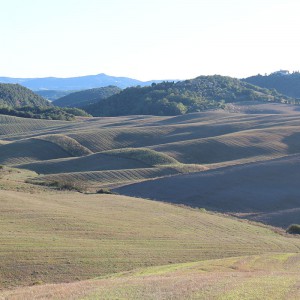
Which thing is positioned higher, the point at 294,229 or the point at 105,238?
the point at 105,238

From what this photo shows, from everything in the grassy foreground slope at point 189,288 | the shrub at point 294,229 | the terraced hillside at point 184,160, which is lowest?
the shrub at point 294,229

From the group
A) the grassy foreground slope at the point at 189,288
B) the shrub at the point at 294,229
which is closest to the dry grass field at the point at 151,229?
the grassy foreground slope at the point at 189,288

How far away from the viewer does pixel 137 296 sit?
1962 centimetres

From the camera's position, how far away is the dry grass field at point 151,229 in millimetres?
22219

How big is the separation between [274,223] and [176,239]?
12.6 m

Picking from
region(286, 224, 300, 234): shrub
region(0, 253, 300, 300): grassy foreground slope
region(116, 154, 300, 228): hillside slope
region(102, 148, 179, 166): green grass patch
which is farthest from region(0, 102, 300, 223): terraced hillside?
region(0, 253, 300, 300): grassy foreground slope

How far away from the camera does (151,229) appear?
39.0m

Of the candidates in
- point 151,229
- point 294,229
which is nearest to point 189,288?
point 151,229

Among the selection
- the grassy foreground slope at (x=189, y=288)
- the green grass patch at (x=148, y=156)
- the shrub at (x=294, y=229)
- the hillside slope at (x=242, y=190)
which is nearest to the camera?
the grassy foreground slope at (x=189, y=288)

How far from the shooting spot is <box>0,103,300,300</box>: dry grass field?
2222cm

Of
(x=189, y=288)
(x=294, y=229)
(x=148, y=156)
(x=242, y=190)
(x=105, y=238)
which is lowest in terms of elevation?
(x=294, y=229)

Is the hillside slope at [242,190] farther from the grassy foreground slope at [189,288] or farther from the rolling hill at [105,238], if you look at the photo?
the grassy foreground slope at [189,288]

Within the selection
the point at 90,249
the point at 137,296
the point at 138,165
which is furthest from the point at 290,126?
the point at 137,296

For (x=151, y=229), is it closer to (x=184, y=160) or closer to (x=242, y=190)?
(x=242, y=190)
